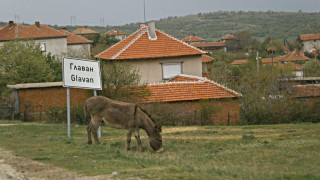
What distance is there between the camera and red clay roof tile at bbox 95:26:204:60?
162 ft

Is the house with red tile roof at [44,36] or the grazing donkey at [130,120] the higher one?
the house with red tile roof at [44,36]

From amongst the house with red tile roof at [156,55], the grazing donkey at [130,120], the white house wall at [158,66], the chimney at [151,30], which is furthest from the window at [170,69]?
the grazing donkey at [130,120]

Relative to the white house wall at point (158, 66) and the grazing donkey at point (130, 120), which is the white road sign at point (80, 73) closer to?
the grazing donkey at point (130, 120)

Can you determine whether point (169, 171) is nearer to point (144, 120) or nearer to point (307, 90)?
point (144, 120)

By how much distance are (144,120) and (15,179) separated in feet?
23.5

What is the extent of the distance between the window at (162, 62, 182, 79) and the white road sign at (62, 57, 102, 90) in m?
28.5

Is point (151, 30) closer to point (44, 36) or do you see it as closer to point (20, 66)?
point (20, 66)

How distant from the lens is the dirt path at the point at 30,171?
39.3ft

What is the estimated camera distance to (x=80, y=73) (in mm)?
21688

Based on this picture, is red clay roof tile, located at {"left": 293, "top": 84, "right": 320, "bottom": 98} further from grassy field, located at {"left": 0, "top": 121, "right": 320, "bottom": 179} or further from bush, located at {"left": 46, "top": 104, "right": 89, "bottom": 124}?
grassy field, located at {"left": 0, "top": 121, "right": 320, "bottom": 179}

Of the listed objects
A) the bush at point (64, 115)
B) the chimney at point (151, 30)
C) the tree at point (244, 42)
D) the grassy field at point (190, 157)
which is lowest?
the bush at point (64, 115)

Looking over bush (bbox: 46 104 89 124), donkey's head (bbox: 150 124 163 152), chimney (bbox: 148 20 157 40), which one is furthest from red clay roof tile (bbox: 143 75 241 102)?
donkey's head (bbox: 150 124 163 152)

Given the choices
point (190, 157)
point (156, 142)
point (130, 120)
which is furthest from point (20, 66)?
point (190, 157)

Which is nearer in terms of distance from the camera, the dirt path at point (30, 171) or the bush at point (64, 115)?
the dirt path at point (30, 171)
